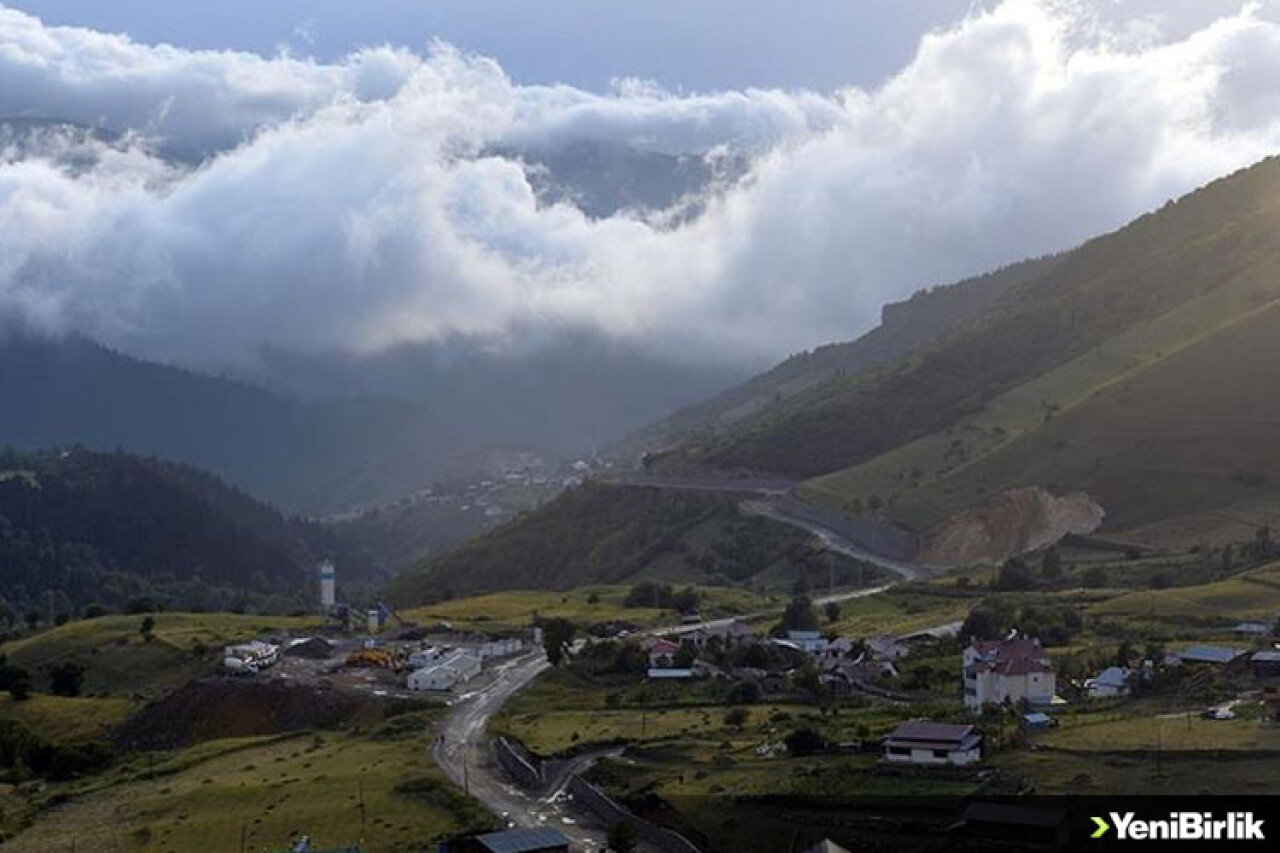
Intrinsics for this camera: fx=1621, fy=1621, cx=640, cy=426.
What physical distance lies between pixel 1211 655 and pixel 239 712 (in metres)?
52.7

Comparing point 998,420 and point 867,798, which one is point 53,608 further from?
point 867,798

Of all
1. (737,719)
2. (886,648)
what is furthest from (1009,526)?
(737,719)

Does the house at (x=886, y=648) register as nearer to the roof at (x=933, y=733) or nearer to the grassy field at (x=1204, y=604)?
the grassy field at (x=1204, y=604)

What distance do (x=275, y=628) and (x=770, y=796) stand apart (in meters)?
75.6

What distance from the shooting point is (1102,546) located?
439 feet

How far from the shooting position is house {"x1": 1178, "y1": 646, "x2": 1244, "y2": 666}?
75.2 metres

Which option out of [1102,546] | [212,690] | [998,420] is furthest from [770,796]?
[998,420]

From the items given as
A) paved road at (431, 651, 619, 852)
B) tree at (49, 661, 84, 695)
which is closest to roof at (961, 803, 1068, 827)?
paved road at (431, 651, 619, 852)

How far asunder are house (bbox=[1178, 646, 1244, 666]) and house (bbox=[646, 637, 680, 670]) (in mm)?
27395

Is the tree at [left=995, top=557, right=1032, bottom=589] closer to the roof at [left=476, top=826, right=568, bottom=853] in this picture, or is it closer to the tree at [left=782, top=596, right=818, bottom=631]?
the tree at [left=782, top=596, right=818, bottom=631]

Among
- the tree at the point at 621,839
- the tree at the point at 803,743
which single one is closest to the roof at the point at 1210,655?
the tree at the point at 803,743

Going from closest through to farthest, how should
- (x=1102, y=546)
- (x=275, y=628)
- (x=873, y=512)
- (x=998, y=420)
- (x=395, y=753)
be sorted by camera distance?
(x=395, y=753)
(x=275, y=628)
(x=1102, y=546)
(x=873, y=512)
(x=998, y=420)

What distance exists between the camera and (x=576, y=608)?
12494 cm

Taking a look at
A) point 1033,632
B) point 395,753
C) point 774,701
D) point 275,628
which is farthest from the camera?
point 275,628
